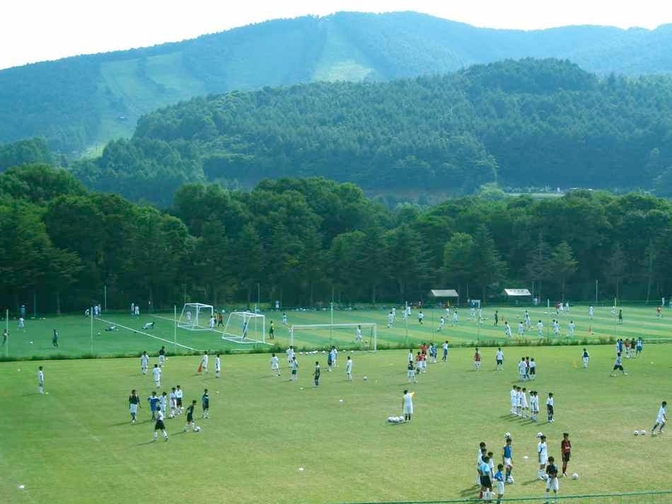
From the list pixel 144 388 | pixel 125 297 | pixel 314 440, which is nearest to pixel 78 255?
pixel 125 297

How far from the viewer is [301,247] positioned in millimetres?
100375

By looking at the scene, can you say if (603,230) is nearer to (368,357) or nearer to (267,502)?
(368,357)

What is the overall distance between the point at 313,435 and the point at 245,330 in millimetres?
30273

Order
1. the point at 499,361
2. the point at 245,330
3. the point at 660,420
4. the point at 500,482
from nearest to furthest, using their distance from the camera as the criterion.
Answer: the point at 500,482 < the point at 660,420 < the point at 499,361 < the point at 245,330

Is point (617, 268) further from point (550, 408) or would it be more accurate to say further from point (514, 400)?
point (550, 408)

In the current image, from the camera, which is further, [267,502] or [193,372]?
[193,372]

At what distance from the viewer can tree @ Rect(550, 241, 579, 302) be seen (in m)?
102

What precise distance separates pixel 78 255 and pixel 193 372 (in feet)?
148

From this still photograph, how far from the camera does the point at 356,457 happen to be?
31797 mm

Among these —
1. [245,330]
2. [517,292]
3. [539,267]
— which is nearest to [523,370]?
[245,330]

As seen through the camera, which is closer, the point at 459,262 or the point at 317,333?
the point at 317,333

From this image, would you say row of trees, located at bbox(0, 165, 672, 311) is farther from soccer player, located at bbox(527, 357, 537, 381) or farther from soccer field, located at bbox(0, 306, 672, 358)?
soccer player, located at bbox(527, 357, 537, 381)

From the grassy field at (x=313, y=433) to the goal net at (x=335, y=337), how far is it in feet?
19.8

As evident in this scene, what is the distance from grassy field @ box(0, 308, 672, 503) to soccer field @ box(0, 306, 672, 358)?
6.46m
